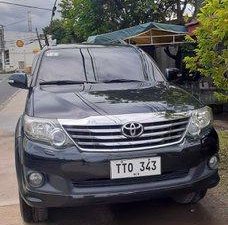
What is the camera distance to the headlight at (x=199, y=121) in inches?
161

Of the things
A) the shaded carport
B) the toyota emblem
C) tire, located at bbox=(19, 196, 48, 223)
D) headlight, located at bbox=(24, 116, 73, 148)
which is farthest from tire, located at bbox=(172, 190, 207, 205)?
the shaded carport

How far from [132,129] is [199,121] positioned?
0.69 meters

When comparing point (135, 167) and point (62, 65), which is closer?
point (135, 167)

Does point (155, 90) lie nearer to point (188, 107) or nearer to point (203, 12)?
point (188, 107)

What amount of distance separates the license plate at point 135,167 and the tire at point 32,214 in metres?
1.05

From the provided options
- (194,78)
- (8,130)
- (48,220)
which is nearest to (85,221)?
(48,220)

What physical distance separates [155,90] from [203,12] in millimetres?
1747

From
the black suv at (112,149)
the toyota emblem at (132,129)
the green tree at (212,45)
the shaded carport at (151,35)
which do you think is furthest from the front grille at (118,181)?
the shaded carport at (151,35)

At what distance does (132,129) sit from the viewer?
3859mm

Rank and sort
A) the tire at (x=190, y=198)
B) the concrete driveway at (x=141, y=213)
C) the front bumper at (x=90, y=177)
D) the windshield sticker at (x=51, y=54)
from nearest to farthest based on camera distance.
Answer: the front bumper at (x=90, y=177) → the concrete driveway at (x=141, y=213) → the tire at (x=190, y=198) → the windshield sticker at (x=51, y=54)

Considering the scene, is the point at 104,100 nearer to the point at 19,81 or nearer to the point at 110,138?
the point at 110,138

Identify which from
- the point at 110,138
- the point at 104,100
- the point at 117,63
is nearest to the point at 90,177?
the point at 110,138

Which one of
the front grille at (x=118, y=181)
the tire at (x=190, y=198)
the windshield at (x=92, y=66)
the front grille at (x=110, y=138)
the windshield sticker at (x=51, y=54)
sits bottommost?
the tire at (x=190, y=198)

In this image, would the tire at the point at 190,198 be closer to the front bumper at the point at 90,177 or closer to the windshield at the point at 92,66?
the front bumper at the point at 90,177
